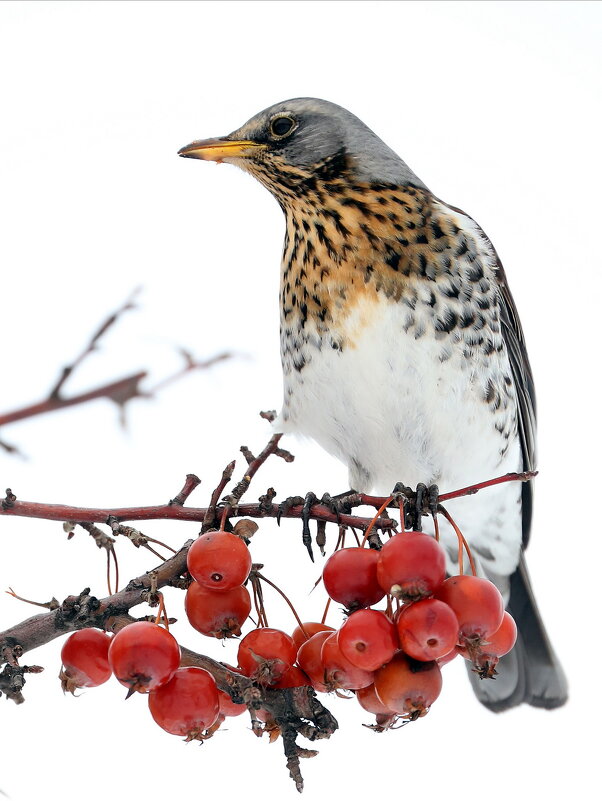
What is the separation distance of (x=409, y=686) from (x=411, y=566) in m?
0.11

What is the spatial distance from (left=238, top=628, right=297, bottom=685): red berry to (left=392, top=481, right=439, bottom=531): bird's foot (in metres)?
0.18

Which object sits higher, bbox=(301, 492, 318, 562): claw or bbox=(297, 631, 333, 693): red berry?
bbox=(301, 492, 318, 562): claw

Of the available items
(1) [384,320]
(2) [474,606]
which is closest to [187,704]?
(2) [474,606]

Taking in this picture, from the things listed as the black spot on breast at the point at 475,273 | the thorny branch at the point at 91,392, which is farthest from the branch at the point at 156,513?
the black spot on breast at the point at 475,273

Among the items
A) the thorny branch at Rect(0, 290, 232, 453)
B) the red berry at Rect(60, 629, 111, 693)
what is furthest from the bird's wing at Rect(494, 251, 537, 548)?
the thorny branch at Rect(0, 290, 232, 453)

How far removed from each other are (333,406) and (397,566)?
0.81 meters

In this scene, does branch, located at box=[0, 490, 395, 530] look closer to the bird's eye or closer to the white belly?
the white belly

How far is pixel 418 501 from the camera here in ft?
2.99

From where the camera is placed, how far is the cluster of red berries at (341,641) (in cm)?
75

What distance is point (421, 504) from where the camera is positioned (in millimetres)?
907

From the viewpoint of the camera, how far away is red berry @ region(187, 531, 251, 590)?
0.77 meters

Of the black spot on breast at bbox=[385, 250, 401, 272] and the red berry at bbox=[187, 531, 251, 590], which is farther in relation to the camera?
the black spot on breast at bbox=[385, 250, 401, 272]

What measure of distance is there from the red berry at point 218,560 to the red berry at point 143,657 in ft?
0.21

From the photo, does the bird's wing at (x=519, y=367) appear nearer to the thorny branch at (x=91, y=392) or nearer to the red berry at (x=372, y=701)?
the red berry at (x=372, y=701)
